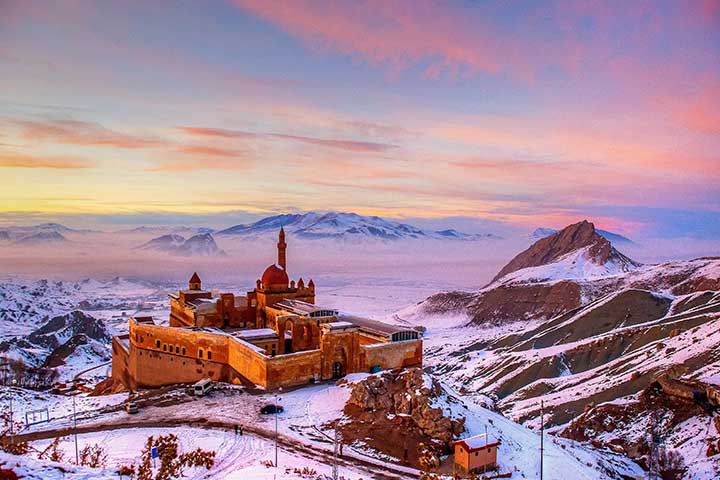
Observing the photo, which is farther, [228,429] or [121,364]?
[121,364]

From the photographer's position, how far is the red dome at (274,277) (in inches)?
2694

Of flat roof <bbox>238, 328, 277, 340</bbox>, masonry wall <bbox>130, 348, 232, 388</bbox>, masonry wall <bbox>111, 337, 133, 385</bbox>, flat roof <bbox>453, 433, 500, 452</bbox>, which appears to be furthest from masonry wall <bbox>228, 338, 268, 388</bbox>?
flat roof <bbox>453, 433, 500, 452</bbox>

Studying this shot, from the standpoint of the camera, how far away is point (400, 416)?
129 feet

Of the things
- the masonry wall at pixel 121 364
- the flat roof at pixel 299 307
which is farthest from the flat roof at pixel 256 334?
the masonry wall at pixel 121 364

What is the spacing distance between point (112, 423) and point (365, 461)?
19.5m

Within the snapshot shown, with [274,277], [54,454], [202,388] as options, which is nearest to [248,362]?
[202,388]

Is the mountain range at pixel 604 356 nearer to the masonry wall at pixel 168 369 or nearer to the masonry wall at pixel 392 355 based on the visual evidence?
the masonry wall at pixel 392 355

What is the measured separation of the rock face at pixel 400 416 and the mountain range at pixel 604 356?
18.2m

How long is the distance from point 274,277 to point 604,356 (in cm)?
5178

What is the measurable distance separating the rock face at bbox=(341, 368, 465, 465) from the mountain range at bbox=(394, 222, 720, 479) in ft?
59.6

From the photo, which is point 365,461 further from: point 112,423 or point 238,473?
point 112,423

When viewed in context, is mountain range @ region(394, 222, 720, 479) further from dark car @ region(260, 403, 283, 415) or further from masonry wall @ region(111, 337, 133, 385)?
masonry wall @ region(111, 337, 133, 385)

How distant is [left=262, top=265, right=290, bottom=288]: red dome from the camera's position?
68.4 meters

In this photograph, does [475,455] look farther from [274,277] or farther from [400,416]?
[274,277]
